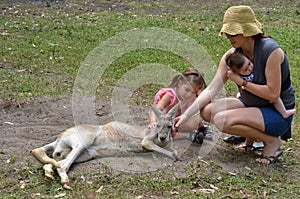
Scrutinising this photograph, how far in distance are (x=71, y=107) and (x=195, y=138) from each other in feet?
5.95

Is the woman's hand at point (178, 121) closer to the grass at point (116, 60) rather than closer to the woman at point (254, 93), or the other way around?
the woman at point (254, 93)

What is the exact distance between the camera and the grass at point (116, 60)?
4285 mm

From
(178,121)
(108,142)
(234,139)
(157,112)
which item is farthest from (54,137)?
(234,139)

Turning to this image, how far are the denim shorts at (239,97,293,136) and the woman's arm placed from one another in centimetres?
20

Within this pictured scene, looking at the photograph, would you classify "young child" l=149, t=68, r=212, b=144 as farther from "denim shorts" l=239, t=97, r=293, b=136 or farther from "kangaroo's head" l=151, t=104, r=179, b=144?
"denim shorts" l=239, t=97, r=293, b=136

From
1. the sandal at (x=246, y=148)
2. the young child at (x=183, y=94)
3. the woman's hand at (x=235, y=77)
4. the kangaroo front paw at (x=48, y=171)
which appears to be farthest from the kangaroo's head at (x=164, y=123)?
the kangaroo front paw at (x=48, y=171)

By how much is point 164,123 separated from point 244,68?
92 cm

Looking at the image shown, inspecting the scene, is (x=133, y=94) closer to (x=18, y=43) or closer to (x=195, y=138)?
(x=195, y=138)

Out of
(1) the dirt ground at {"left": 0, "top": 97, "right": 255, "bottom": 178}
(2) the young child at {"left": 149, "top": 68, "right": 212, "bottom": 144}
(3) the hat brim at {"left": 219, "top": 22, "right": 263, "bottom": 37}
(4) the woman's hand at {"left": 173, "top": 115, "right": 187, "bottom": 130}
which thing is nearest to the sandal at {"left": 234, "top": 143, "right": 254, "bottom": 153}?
(1) the dirt ground at {"left": 0, "top": 97, "right": 255, "bottom": 178}

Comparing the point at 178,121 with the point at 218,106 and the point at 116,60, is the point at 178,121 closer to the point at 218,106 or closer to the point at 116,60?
the point at 218,106

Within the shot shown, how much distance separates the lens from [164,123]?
485 centimetres

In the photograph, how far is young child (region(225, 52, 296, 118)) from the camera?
185 inches

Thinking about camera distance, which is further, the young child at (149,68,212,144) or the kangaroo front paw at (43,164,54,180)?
the young child at (149,68,212,144)

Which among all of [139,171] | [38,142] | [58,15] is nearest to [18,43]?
[58,15]
